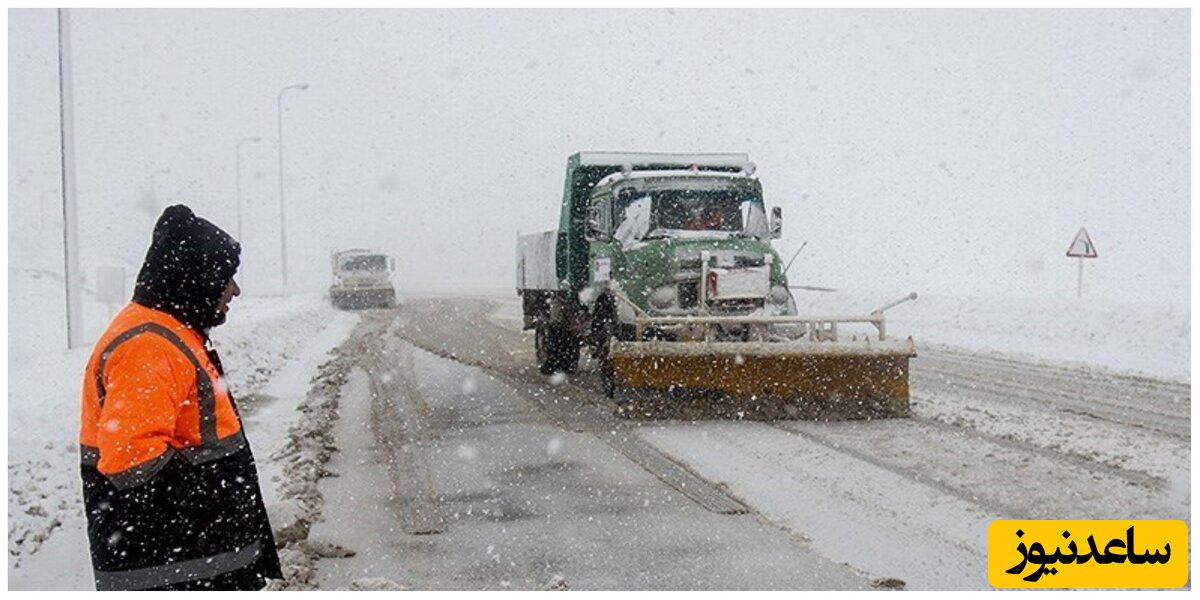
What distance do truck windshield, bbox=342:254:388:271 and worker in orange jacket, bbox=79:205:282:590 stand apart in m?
42.8

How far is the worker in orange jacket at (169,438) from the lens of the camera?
312 centimetres

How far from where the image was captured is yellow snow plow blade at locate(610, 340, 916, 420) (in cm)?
1087

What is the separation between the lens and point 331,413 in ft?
38.4

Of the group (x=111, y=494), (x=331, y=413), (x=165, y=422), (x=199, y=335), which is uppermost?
(x=199, y=335)

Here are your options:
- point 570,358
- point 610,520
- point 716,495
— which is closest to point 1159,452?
point 716,495

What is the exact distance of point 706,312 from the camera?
11445mm

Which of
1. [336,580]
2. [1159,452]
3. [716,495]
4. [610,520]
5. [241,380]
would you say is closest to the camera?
[336,580]

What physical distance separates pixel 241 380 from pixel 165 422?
12.0m

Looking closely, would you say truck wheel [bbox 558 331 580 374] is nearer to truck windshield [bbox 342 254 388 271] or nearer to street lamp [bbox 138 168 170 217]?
truck windshield [bbox 342 254 388 271]

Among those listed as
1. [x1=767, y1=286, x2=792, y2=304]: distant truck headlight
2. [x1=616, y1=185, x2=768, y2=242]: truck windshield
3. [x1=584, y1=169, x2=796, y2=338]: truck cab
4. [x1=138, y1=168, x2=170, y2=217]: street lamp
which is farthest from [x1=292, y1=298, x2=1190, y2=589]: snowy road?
[x1=138, y1=168, x2=170, y2=217]: street lamp

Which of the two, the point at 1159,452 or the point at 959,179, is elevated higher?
the point at 959,179

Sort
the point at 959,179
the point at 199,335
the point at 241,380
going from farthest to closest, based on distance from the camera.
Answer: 1. the point at 959,179
2. the point at 241,380
3. the point at 199,335

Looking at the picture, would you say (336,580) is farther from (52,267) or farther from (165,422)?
(52,267)

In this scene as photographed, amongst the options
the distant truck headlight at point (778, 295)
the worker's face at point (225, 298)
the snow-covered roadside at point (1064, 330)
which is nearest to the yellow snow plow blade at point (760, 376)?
the distant truck headlight at point (778, 295)
